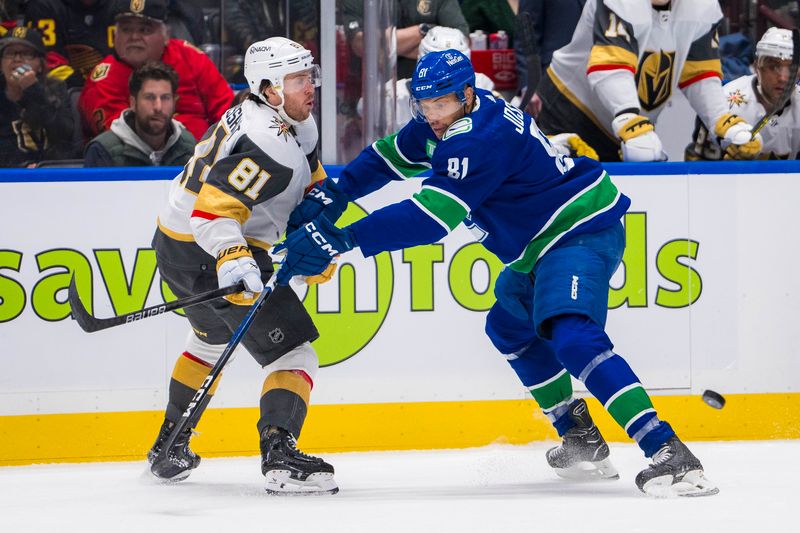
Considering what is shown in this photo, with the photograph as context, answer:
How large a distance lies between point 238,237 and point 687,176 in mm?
1663

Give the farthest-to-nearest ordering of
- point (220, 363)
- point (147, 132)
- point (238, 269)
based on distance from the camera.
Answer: point (147, 132), point (220, 363), point (238, 269)

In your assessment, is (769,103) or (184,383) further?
(769,103)

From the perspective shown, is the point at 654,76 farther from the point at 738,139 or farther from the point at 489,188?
the point at 489,188

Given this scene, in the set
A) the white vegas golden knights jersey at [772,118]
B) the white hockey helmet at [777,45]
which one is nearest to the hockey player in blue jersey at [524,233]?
the white vegas golden knights jersey at [772,118]

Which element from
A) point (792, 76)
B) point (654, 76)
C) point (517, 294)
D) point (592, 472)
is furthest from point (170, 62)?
point (792, 76)

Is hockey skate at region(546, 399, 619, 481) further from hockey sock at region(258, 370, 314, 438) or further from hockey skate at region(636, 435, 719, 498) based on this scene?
hockey sock at region(258, 370, 314, 438)

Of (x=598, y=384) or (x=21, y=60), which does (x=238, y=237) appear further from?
(x=21, y=60)

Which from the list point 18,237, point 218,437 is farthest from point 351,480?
point 18,237

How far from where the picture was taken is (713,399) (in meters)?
3.95

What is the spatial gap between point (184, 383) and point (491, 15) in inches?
82.1

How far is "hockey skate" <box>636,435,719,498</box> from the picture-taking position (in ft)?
9.60

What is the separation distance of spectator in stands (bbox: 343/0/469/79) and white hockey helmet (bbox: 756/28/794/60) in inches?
42.5

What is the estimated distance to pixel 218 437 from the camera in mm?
3902

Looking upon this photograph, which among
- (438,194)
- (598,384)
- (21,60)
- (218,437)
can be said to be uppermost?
(21,60)
